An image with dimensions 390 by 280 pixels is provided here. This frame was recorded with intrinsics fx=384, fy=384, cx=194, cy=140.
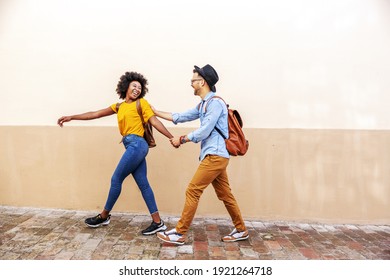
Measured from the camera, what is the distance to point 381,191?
4934 millimetres

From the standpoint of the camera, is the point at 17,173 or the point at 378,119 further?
the point at 17,173

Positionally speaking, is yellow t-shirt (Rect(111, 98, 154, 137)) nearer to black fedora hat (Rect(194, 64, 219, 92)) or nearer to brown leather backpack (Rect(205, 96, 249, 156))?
black fedora hat (Rect(194, 64, 219, 92))

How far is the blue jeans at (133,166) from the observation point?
13.8ft

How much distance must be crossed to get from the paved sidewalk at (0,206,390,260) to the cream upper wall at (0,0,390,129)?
4.31 feet

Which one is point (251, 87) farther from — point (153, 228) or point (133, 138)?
point (153, 228)

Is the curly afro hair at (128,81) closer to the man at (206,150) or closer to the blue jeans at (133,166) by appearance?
the blue jeans at (133,166)

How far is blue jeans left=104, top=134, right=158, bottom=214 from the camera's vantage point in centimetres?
421

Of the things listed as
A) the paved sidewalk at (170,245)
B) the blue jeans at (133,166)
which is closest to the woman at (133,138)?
the blue jeans at (133,166)

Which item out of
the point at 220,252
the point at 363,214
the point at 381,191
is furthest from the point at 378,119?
the point at 220,252

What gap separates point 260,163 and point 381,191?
5.21 ft

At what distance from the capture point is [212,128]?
3.89 metres

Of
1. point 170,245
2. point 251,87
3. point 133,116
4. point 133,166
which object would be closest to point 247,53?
point 251,87

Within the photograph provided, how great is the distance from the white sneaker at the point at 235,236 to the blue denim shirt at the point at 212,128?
892 millimetres

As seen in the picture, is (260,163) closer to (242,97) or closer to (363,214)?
(242,97)
